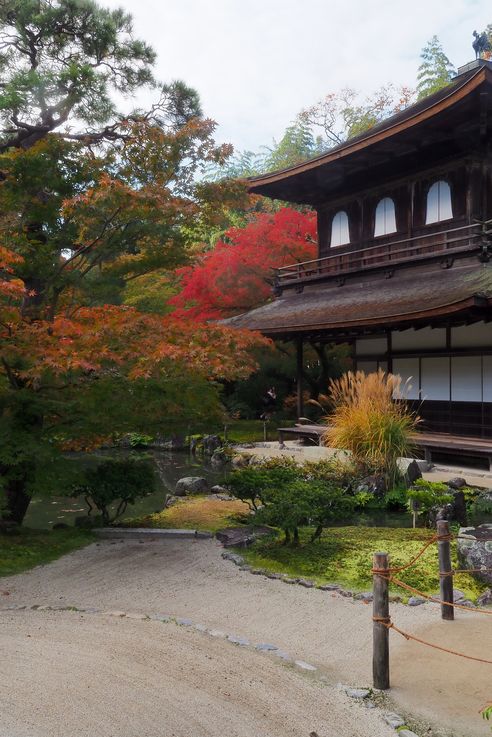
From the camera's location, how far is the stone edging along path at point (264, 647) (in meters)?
3.37

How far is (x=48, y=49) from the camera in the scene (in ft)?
27.5

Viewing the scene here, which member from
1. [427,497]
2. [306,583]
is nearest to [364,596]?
[306,583]

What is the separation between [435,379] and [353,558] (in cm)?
707

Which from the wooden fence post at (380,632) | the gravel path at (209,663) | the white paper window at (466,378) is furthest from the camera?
the white paper window at (466,378)

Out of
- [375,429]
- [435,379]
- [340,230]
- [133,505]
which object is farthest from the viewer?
[340,230]

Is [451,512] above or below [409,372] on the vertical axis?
below

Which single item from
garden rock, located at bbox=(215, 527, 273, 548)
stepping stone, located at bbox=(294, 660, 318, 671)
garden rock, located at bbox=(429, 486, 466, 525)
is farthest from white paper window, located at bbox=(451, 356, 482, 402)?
stepping stone, located at bbox=(294, 660, 318, 671)

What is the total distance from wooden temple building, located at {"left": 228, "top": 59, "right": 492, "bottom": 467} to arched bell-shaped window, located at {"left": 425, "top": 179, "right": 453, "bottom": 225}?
0.02 metres

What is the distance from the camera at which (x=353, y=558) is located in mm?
6457

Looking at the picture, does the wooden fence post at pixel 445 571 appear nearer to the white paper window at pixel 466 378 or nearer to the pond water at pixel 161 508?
the pond water at pixel 161 508

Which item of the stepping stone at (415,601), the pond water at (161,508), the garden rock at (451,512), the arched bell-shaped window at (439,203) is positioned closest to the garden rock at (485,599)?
the stepping stone at (415,601)

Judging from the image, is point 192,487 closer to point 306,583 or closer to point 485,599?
point 306,583

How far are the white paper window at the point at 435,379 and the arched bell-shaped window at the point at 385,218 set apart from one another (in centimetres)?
382

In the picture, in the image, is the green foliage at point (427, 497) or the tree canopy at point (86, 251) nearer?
the tree canopy at point (86, 251)
